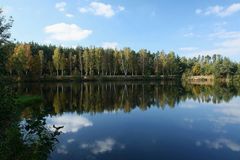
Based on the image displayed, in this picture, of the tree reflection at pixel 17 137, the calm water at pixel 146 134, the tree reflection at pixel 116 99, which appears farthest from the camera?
the tree reflection at pixel 116 99

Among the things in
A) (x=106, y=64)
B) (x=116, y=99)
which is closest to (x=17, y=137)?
(x=116, y=99)

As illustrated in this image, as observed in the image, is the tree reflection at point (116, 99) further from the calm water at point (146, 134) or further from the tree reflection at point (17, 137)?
the tree reflection at point (17, 137)

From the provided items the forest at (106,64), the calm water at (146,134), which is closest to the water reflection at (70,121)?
the calm water at (146,134)

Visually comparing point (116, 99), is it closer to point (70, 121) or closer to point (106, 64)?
point (70, 121)

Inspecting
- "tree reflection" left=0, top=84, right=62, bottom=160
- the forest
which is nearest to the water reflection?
"tree reflection" left=0, top=84, right=62, bottom=160

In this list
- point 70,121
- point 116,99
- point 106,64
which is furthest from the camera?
point 106,64

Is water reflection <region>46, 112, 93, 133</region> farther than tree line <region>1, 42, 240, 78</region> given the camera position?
No

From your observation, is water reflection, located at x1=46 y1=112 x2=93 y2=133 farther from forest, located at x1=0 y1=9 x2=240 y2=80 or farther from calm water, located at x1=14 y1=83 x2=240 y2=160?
forest, located at x1=0 y1=9 x2=240 y2=80

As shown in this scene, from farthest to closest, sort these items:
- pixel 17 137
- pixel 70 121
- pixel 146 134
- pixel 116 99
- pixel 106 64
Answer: pixel 106 64 < pixel 116 99 < pixel 70 121 < pixel 146 134 < pixel 17 137

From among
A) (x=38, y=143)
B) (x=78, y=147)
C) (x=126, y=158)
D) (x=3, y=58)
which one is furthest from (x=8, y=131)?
(x=78, y=147)

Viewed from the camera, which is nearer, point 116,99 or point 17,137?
point 17,137

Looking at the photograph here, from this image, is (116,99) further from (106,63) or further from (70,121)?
(106,63)

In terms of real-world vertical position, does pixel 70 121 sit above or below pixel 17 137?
below

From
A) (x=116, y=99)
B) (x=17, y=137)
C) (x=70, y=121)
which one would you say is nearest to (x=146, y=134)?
(x=70, y=121)
